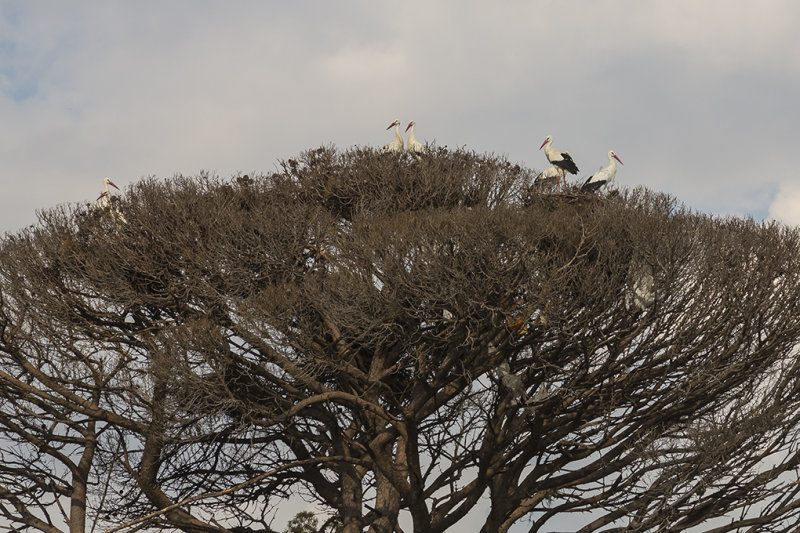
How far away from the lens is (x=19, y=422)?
22.0 meters

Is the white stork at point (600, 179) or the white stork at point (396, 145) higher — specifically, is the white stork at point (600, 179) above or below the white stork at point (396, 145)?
below

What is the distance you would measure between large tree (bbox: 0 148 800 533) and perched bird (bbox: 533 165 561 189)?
86 cm

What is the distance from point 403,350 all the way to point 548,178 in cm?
580

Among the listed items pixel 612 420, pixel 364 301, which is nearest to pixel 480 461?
pixel 612 420

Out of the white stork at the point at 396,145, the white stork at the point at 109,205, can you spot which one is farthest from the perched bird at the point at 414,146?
the white stork at the point at 109,205

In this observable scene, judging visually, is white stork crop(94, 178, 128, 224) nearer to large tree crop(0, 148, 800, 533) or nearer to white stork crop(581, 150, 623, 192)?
large tree crop(0, 148, 800, 533)

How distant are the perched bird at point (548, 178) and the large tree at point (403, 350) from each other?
0.86 m

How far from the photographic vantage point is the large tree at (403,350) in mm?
18516

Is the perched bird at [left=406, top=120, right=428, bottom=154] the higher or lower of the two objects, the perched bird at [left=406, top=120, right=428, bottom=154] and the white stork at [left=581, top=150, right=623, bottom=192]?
the higher

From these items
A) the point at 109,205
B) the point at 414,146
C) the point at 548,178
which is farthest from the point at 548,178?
the point at 109,205

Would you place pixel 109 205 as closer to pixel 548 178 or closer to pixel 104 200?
pixel 104 200

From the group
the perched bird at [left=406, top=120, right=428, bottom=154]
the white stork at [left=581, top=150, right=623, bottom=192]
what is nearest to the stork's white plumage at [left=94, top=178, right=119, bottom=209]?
the perched bird at [left=406, top=120, right=428, bottom=154]

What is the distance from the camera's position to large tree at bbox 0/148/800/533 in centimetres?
1852

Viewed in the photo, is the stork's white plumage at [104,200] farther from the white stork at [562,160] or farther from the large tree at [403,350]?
the white stork at [562,160]
